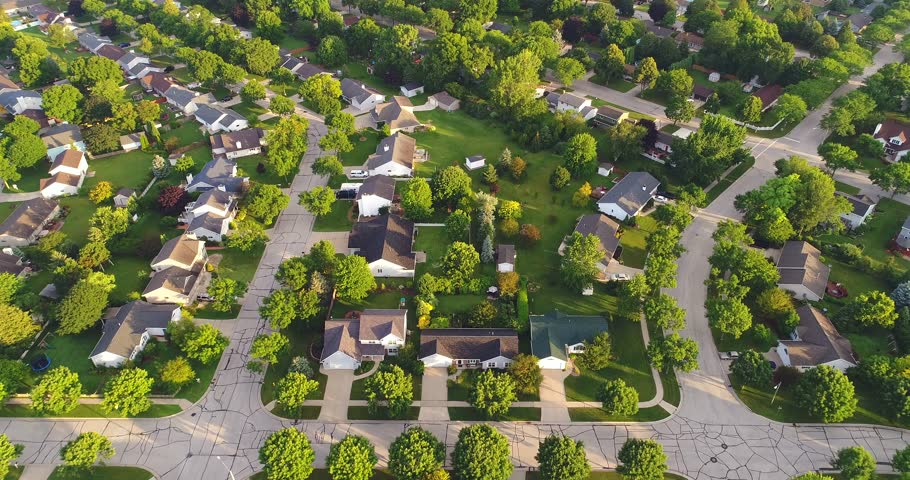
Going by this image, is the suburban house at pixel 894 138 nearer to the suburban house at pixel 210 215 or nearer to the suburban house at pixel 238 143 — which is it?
the suburban house at pixel 210 215

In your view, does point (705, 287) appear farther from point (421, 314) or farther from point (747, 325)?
point (421, 314)

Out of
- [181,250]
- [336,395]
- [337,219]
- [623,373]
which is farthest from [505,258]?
[181,250]

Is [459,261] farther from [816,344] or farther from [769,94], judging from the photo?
[769,94]

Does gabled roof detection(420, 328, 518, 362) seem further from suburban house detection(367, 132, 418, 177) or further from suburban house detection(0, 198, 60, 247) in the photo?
suburban house detection(0, 198, 60, 247)

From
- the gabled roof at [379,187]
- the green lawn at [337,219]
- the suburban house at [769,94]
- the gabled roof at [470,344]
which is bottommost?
the green lawn at [337,219]

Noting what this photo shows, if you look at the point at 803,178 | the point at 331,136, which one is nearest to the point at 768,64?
the point at 803,178

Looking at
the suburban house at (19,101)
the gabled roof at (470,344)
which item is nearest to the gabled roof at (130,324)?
the gabled roof at (470,344)
